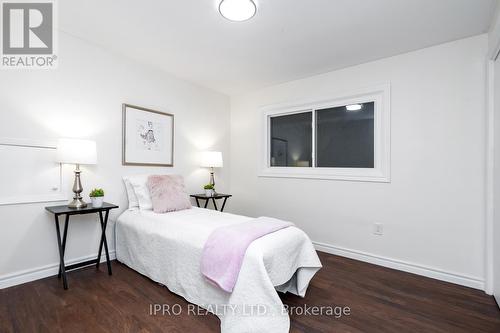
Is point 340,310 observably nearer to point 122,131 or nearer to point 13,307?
point 13,307

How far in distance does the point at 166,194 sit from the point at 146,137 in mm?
848

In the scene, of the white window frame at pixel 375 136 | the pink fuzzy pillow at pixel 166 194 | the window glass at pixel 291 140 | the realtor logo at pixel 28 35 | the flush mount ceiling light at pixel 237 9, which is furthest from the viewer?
the window glass at pixel 291 140

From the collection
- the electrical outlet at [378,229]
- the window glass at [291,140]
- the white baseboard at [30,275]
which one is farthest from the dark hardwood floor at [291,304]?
the window glass at [291,140]

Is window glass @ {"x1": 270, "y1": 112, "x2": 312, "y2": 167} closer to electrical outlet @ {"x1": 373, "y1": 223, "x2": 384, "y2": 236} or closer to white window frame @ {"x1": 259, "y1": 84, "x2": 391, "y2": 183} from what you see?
white window frame @ {"x1": 259, "y1": 84, "x2": 391, "y2": 183}

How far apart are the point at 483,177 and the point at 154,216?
3.20 meters

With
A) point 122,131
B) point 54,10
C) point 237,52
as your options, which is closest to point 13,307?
point 122,131

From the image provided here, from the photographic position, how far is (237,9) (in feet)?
6.42

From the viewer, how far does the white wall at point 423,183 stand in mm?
2299

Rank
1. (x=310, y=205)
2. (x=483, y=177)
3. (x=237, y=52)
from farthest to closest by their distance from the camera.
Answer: (x=310, y=205)
(x=237, y=52)
(x=483, y=177)

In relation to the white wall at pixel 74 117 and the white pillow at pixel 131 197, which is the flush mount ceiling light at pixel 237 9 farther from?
the white pillow at pixel 131 197

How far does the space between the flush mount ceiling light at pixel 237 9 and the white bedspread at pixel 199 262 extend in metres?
1.80

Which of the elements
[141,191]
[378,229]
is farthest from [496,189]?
[141,191]

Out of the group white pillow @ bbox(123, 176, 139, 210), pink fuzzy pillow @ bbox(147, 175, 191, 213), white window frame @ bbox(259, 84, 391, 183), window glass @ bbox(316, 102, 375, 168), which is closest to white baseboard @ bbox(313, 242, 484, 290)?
white window frame @ bbox(259, 84, 391, 183)

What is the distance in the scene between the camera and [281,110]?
371 centimetres
